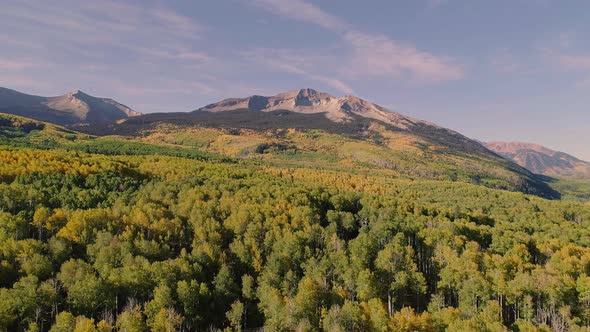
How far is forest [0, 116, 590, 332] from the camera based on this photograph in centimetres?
8100

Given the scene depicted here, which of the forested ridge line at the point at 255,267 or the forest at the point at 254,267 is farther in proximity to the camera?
the forested ridge line at the point at 255,267

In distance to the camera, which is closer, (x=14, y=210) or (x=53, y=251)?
(x=53, y=251)

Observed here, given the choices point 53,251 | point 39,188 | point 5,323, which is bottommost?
point 5,323

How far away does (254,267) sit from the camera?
110812 millimetres

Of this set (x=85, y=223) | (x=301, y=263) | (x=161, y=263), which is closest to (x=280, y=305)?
(x=301, y=263)

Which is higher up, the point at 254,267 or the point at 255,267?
the point at 255,267

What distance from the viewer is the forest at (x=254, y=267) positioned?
266 feet

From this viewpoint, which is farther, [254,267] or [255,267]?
[254,267]

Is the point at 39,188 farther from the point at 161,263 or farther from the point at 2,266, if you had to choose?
the point at 161,263

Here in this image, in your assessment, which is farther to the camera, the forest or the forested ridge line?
the forested ridge line

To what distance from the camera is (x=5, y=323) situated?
7344 centimetres

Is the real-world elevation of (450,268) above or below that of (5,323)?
above

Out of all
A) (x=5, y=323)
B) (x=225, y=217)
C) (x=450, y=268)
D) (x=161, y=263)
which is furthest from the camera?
(x=225, y=217)

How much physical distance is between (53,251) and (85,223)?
13.1 meters
